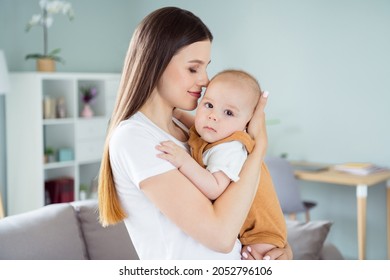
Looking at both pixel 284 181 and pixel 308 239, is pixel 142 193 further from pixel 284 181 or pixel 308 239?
pixel 284 181

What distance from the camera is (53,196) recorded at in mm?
3541

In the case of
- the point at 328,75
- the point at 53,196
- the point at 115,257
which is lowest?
the point at 53,196

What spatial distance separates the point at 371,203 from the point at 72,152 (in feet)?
6.62

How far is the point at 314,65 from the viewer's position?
3.35m

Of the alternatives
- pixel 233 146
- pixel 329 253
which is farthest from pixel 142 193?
pixel 329 253

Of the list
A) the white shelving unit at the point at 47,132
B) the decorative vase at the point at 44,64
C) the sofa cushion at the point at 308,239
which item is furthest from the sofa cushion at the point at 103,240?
the decorative vase at the point at 44,64

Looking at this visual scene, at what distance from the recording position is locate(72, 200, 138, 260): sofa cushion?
198 cm

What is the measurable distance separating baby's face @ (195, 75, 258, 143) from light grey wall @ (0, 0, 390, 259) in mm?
1871

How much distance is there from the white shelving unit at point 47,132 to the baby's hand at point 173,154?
2587 millimetres

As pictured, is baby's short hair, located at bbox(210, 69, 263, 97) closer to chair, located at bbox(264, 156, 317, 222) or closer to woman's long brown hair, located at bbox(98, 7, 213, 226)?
woman's long brown hair, located at bbox(98, 7, 213, 226)

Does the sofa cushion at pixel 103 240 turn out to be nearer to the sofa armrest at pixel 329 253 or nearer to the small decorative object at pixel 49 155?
the sofa armrest at pixel 329 253

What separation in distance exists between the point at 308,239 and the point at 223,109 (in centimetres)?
111

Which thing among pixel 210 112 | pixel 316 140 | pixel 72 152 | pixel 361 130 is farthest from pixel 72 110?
pixel 210 112
